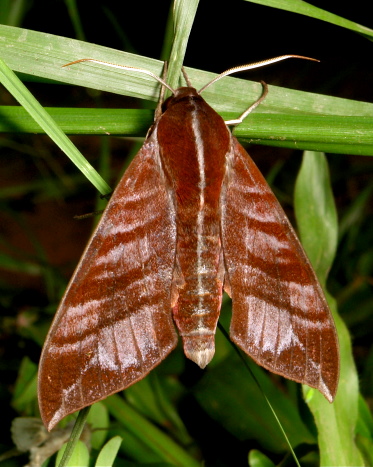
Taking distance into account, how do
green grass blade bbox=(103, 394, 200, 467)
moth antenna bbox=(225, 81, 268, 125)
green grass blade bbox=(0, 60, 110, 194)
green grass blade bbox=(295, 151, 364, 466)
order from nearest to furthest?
green grass blade bbox=(0, 60, 110, 194)
moth antenna bbox=(225, 81, 268, 125)
green grass blade bbox=(295, 151, 364, 466)
green grass blade bbox=(103, 394, 200, 467)

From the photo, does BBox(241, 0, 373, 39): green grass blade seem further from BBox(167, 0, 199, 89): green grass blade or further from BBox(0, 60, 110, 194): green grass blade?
BBox(0, 60, 110, 194): green grass blade

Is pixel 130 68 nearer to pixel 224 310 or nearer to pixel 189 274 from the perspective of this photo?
pixel 189 274

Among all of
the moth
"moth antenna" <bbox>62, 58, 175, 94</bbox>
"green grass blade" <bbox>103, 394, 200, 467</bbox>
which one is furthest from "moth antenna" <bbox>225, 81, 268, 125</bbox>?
"green grass blade" <bbox>103, 394, 200, 467</bbox>

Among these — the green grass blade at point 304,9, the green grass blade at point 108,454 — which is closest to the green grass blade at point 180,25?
the green grass blade at point 304,9

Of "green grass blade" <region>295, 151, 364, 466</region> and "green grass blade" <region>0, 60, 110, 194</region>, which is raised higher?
"green grass blade" <region>0, 60, 110, 194</region>

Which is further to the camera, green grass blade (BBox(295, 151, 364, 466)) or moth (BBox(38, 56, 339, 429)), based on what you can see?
green grass blade (BBox(295, 151, 364, 466))

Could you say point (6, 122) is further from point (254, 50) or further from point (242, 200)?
point (254, 50)

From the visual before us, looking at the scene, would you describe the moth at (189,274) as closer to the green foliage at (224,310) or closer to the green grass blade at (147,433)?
the green foliage at (224,310)

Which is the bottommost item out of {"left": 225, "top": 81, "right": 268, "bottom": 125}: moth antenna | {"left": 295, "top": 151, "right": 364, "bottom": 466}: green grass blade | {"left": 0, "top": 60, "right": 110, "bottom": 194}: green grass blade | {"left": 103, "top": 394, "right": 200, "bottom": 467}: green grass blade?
{"left": 103, "top": 394, "right": 200, "bottom": 467}: green grass blade

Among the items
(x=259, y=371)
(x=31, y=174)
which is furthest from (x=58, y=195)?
(x=259, y=371)

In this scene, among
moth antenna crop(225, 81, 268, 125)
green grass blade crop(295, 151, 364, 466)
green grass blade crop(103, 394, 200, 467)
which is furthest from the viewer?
green grass blade crop(103, 394, 200, 467)
